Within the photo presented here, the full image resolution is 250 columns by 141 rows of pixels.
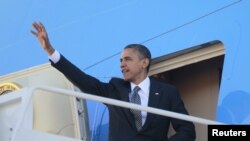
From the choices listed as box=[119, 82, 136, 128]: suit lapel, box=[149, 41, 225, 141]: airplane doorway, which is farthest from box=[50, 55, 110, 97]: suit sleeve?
box=[149, 41, 225, 141]: airplane doorway

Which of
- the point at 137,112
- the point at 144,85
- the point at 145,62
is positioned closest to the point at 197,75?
the point at 145,62

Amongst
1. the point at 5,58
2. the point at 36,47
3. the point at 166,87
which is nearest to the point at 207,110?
the point at 166,87

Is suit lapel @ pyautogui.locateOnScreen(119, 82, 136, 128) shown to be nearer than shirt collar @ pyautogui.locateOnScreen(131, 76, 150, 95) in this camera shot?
Yes

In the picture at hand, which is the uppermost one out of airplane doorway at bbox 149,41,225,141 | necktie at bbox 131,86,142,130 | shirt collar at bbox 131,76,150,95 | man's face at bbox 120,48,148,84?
airplane doorway at bbox 149,41,225,141

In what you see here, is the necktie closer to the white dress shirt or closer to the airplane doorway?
the white dress shirt

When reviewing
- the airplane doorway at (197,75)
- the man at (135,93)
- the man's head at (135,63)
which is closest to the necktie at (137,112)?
the man at (135,93)

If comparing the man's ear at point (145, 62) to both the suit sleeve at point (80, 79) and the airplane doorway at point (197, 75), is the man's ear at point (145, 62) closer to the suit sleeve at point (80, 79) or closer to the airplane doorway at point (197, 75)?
the suit sleeve at point (80, 79)

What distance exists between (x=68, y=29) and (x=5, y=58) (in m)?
0.71

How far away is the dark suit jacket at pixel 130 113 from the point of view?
304 cm

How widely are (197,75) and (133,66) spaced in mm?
1086

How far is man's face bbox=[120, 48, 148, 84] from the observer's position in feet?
10.7

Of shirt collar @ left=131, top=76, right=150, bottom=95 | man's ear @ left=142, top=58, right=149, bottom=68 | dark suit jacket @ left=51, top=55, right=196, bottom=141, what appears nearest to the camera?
dark suit jacket @ left=51, top=55, right=196, bottom=141

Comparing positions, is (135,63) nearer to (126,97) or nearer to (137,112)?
(126,97)

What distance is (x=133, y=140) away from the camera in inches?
119
